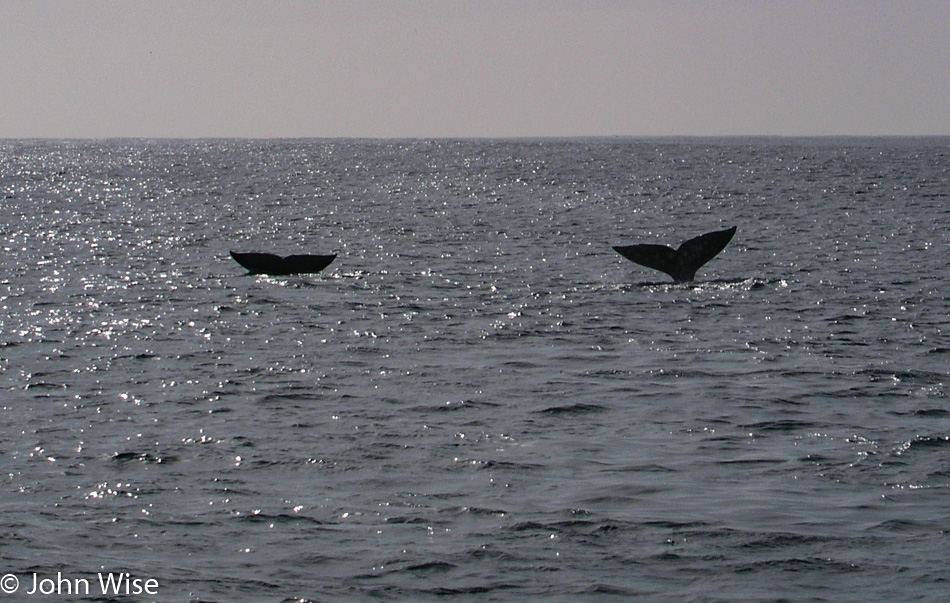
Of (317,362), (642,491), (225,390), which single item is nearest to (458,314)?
(317,362)

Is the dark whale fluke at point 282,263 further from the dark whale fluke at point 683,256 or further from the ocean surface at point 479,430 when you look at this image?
the dark whale fluke at point 683,256

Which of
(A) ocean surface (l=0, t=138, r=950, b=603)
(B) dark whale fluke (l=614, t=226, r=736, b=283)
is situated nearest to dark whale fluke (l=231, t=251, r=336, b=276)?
(A) ocean surface (l=0, t=138, r=950, b=603)

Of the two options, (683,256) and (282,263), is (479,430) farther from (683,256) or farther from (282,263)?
(282,263)

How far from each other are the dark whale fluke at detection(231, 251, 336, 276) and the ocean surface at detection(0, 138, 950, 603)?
50cm

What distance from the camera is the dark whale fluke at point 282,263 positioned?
35281 millimetres

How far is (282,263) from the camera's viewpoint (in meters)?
36.3

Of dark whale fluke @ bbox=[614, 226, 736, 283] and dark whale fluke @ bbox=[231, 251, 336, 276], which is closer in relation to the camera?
dark whale fluke @ bbox=[614, 226, 736, 283]

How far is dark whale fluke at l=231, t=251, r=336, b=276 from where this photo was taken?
3528 cm

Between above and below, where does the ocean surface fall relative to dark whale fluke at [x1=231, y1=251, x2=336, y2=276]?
below

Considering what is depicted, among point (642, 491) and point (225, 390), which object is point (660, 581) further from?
point (225, 390)

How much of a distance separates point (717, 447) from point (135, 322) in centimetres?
1533

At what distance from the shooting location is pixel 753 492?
14.3 meters

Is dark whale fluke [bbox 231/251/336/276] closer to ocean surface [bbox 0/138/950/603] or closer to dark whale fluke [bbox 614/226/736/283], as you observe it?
ocean surface [bbox 0/138/950/603]

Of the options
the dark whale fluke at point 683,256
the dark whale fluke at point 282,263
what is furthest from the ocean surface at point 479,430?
the dark whale fluke at point 683,256
